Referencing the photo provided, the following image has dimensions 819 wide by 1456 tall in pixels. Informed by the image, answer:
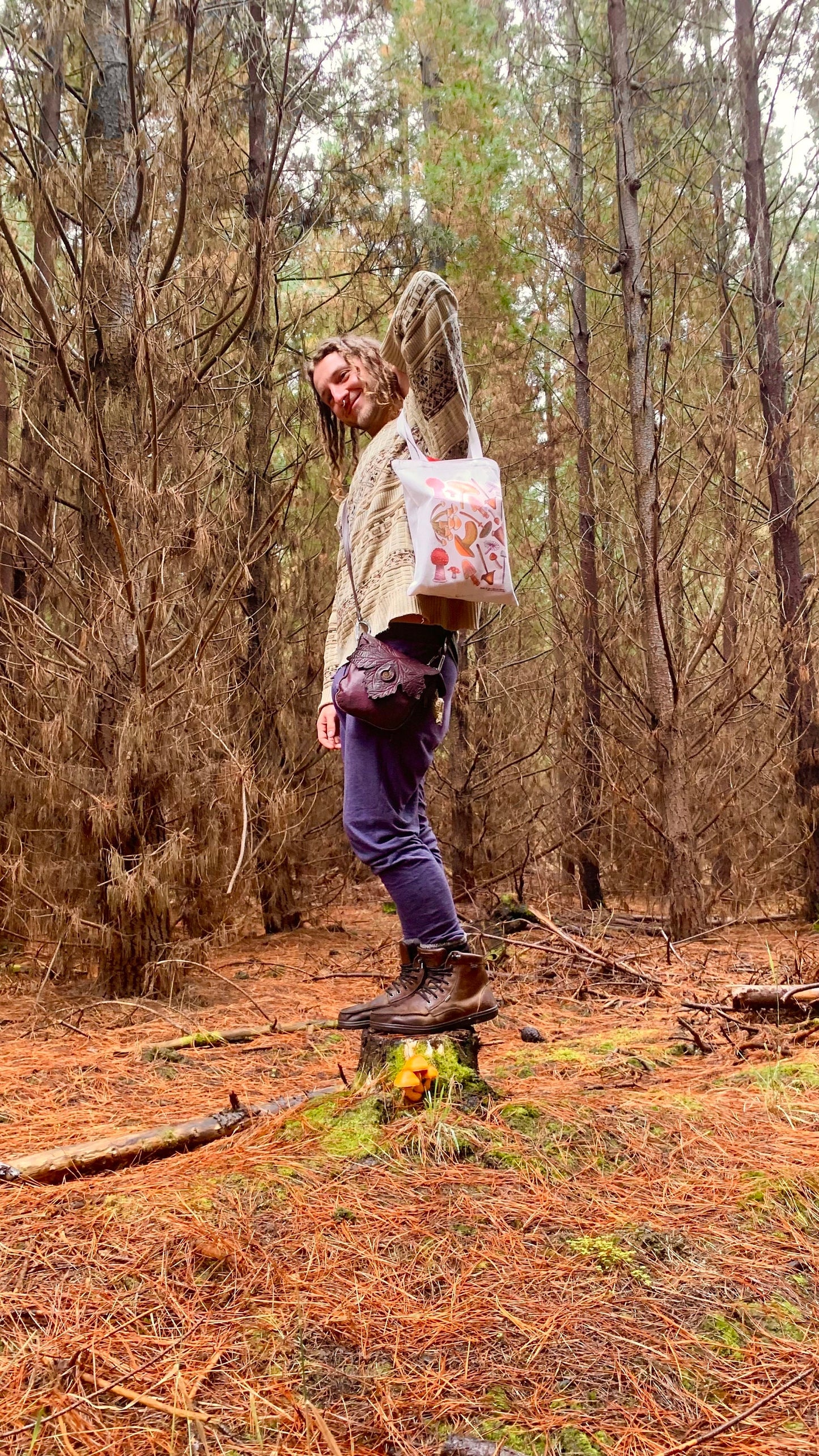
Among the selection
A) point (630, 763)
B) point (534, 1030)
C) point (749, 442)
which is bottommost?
point (534, 1030)

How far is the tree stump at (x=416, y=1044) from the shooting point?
2213mm

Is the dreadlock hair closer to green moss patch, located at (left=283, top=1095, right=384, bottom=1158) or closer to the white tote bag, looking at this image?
the white tote bag

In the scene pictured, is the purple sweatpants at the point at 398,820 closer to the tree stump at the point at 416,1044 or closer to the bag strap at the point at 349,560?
the bag strap at the point at 349,560

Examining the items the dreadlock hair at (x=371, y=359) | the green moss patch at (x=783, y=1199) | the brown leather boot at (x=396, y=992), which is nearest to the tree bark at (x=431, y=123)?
the dreadlock hair at (x=371, y=359)

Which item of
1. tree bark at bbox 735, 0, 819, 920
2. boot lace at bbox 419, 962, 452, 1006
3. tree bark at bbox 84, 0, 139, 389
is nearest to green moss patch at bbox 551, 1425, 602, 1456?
boot lace at bbox 419, 962, 452, 1006

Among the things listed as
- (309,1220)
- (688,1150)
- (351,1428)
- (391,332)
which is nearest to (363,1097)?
(309,1220)

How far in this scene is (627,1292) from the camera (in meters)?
1.49

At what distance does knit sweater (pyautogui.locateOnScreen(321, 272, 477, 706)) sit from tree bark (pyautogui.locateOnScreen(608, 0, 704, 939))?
10.4ft

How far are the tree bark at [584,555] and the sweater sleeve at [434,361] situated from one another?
3695mm

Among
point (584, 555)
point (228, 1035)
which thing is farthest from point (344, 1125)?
point (584, 555)

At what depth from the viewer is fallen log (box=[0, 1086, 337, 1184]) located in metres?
2.02

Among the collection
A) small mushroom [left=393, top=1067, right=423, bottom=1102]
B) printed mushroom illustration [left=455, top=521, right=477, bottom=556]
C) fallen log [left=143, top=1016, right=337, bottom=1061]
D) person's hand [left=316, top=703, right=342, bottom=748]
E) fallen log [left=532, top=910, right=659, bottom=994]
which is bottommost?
fallen log [left=143, top=1016, right=337, bottom=1061]

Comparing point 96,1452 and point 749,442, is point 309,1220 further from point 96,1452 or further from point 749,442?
point 749,442

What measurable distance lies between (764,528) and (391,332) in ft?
22.1
